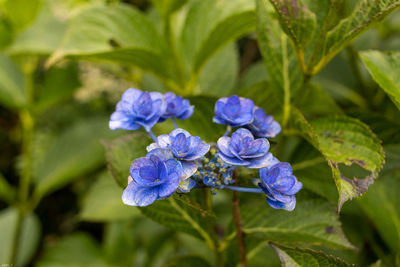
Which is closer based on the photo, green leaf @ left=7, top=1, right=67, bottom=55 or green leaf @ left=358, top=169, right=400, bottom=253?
green leaf @ left=358, top=169, right=400, bottom=253

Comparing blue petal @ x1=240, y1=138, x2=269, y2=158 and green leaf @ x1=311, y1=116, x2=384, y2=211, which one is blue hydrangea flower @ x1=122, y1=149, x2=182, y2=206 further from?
green leaf @ x1=311, y1=116, x2=384, y2=211

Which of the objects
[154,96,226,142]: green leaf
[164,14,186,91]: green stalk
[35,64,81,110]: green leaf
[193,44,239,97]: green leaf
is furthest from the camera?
[35,64,81,110]: green leaf

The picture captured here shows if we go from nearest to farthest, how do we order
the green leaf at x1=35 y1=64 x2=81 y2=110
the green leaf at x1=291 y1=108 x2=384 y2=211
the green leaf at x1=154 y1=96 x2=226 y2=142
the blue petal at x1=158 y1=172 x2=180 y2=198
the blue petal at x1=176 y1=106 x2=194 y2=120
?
1. the blue petal at x1=158 y1=172 x2=180 y2=198
2. the green leaf at x1=291 y1=108 x2=384 y2=211
3. the blue petal at x1=176 y1=106 x2=194 y2=120
4. the green leaf at x1=154 y1=96 x2=226 y2=142
5. the green leaf at x1=35 y1=64 x2=81 y2=110

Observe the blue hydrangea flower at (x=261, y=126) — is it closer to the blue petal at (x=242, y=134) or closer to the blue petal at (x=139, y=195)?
the blue petal at (x=242, y=134)

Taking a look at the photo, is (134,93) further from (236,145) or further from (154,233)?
(154,233)

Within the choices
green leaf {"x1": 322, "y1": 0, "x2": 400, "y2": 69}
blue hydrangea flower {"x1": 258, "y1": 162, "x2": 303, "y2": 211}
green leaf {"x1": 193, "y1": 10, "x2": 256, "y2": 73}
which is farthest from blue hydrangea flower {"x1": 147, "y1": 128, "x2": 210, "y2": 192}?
green leaf {"x1": 193, "y1": 10, "x2": 256, "y2": 73}
